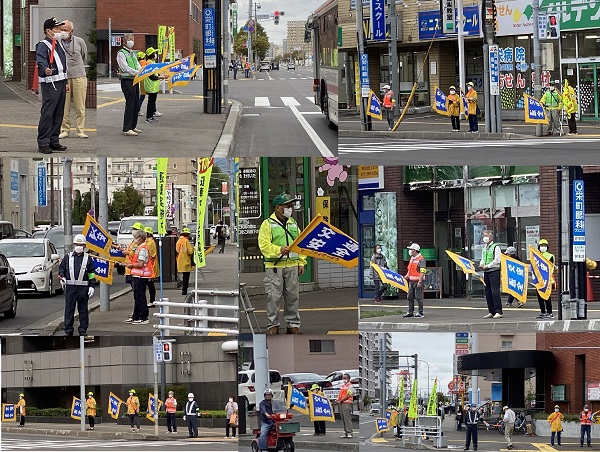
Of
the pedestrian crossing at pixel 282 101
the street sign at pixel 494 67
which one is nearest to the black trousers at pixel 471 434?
the pedestrian crossing at pixel 282 101

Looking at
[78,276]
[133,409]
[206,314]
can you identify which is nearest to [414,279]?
[206,314]

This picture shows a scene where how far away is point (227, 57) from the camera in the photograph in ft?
56.7

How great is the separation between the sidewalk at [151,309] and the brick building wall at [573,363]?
4718 millimetres

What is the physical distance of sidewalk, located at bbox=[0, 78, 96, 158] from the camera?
15164 millimetres

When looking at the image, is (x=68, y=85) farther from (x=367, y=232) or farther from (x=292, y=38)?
(x=367, y=232)

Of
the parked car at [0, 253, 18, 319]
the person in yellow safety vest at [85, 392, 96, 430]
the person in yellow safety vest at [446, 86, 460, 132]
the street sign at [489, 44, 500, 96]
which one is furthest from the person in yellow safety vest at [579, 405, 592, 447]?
the person in yellow safety vest at [446, 86, 460, 132]

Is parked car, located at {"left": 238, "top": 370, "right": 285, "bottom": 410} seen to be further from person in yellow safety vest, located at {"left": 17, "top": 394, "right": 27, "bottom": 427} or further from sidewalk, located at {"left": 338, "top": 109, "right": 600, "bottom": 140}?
sidewalk, located at {"left": 338, "top": 109, "right": 600, "bottom": 140}

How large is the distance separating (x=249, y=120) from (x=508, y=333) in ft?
16.3

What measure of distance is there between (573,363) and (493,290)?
1589 millimetres

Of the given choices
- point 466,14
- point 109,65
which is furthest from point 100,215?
point 466,14

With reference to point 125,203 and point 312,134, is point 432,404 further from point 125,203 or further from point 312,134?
point 125,203

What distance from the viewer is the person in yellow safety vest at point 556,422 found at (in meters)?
16.2

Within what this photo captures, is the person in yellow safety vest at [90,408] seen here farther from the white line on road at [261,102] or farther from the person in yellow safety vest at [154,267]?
the white line on road at [261,102]

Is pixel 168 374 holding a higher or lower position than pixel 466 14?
lower
